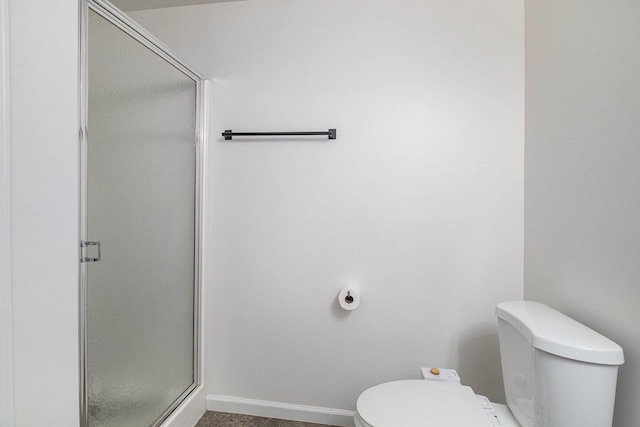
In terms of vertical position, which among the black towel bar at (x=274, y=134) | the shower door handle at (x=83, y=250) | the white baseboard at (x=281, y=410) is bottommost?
the white baseboard at (x=281, y=410)

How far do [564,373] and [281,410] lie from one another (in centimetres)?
132

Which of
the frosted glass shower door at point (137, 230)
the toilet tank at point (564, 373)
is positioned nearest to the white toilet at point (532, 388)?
the toilet tank at point (564, 373)

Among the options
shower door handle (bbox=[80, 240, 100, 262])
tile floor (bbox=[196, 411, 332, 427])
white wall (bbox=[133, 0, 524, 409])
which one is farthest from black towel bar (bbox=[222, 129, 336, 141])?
tile floor (bbox=[196, 411, 332, 427])

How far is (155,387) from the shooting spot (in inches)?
57.8

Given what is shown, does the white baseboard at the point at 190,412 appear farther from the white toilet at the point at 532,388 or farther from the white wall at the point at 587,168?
the white wall at the point at 587,168

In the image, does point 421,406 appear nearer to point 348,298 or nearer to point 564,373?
point 564,373

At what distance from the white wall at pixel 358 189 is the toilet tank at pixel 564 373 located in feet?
1.73

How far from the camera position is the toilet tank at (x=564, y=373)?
94 cm

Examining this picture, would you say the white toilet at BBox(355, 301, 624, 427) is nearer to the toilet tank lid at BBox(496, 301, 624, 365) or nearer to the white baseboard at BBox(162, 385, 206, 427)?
the toilet tank lid at BBox(496, 301, 624, 365)

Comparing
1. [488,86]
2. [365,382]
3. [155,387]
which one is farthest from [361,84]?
[155,387]
